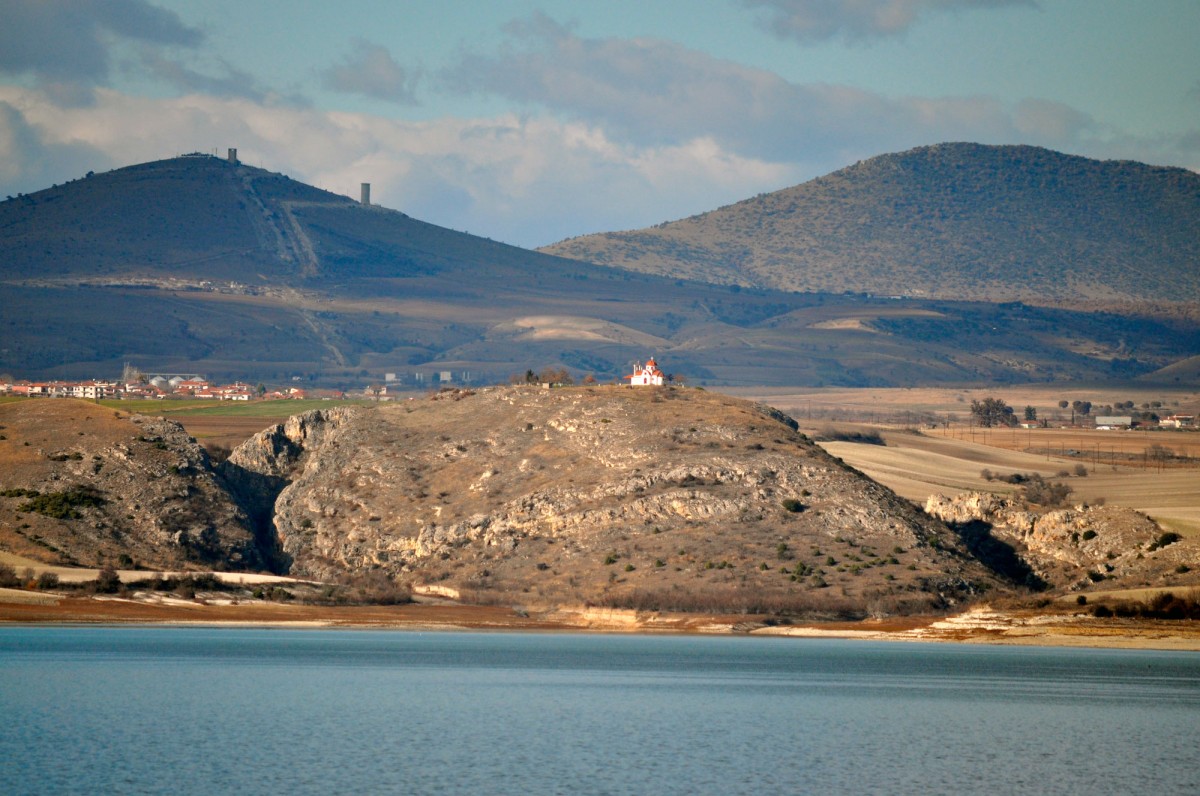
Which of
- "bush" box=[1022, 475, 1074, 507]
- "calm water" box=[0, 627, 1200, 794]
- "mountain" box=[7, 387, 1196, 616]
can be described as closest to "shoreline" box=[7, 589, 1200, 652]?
"mountain" box=[7, 387, 1196, 616]

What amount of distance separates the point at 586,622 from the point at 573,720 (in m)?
55.6

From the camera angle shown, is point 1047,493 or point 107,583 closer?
point 107,583

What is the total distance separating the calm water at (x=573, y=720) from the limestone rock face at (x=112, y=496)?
94.3 ft

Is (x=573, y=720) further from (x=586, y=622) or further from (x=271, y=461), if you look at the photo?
(x=271, y=461)

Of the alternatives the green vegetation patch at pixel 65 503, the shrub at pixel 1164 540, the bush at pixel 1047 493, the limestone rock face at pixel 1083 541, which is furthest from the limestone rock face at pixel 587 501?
the bush at pixel 1047 493

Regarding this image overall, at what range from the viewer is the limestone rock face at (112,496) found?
421 feet

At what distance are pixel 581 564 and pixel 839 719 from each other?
62140 millimetres

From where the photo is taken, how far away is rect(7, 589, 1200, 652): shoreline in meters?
106

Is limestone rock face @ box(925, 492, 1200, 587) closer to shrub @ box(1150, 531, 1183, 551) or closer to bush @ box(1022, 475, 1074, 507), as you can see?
shrub @ box(1150, 531, 1183, 551)

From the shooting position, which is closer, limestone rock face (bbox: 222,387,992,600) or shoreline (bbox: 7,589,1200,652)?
shoreline (bbox: 7,589,1200,652)

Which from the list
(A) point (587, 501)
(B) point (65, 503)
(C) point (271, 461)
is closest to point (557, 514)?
(A) point (587, 501)

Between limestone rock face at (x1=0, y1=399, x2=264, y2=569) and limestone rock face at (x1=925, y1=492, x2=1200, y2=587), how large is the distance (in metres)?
64.3

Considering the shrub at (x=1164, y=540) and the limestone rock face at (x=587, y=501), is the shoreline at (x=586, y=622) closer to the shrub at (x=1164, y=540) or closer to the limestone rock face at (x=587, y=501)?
the limestone rock face at (x=587, y=501)

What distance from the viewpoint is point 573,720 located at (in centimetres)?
6450
